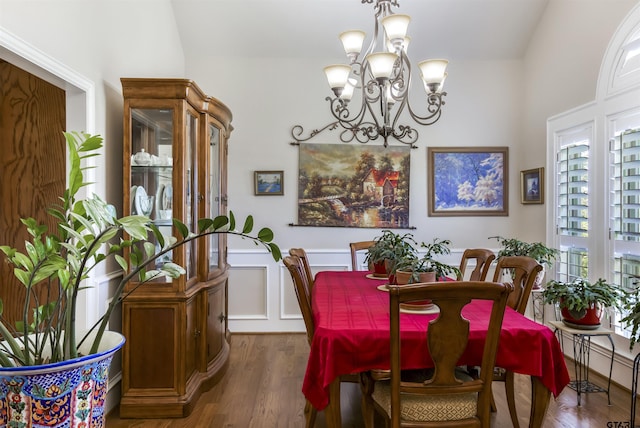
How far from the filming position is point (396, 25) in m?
2.31

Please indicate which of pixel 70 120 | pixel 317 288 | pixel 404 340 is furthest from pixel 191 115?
pixel 404 340

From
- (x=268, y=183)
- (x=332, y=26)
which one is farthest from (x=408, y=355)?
(x=332, y=26)

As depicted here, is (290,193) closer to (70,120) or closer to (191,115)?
(191,115)

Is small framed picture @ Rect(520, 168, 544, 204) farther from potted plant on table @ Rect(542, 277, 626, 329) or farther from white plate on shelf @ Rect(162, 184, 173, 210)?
white plate on shelf @ Rect(162, 184, 173, 210)

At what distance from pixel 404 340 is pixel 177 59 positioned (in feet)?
12.0

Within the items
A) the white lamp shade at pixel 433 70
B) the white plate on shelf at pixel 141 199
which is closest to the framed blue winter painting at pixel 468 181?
the white lamp shade at pixel 433 70

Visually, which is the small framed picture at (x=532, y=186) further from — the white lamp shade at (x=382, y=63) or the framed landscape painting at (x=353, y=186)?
the white lamp shade at (x=382, y=63)

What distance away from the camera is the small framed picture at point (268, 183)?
4.43 m

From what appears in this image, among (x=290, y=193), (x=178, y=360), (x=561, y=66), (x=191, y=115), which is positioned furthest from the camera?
(x=290, y=193)

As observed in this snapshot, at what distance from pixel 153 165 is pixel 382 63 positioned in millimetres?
1655

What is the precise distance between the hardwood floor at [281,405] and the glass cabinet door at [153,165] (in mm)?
937

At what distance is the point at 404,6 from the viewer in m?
3.98

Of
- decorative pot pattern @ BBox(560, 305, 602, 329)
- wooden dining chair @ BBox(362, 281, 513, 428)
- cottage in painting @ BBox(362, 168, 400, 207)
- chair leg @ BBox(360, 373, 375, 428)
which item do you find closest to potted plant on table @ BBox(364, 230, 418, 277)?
chair leg @ BBox(360, 373, 375, 428)

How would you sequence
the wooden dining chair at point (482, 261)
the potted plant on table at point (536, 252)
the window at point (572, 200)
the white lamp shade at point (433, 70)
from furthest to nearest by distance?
1. the potted plant on table at point (536, 252)
2. the window at point (572, 200)
3. the wooden dining chair at point (482, 261)
4. the white lamp shade at point (433, 70)
